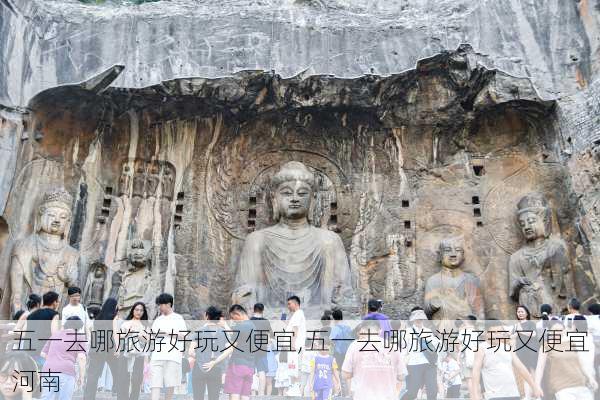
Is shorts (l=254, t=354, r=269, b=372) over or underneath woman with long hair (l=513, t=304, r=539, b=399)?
underneath

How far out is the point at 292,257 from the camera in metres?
10.6

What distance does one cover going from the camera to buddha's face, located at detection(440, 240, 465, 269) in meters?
10.4

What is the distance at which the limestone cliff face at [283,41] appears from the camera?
33.2 feet

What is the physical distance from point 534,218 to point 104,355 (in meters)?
6.35

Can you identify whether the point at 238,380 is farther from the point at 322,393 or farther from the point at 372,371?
the point at 372,371

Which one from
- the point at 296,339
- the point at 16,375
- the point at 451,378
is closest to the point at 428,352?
the point at 451,378

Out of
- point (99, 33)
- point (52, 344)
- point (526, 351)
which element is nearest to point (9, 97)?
point (99, 33)

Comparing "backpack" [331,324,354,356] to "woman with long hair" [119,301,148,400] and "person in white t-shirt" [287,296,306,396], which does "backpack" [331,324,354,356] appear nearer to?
"person in white t-shirt" [287,296,306,396]

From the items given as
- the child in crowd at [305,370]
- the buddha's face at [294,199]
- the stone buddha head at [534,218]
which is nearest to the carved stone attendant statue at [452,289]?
the stone buddha head at [534,218]

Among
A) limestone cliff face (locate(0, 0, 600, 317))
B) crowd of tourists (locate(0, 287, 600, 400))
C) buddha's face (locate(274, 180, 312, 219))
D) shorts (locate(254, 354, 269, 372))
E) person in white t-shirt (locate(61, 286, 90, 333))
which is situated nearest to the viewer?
crowd of tourists (locate(0, 287, 600, 400))

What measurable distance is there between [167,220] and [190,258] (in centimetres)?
66

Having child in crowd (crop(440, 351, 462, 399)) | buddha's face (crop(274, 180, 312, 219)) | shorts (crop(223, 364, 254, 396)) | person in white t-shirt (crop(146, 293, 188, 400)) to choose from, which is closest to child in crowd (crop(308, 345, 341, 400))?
shorts (crop(223, 364, 254, 396))

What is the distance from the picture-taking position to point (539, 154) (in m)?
10.8

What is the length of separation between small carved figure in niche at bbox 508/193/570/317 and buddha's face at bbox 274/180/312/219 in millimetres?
2996
